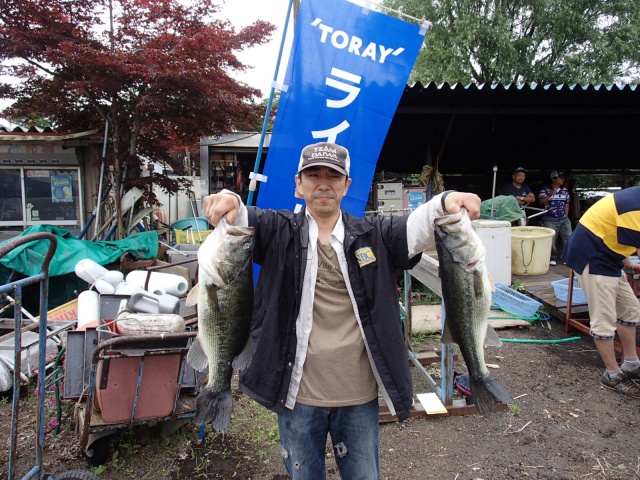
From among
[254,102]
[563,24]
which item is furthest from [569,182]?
[563,24]

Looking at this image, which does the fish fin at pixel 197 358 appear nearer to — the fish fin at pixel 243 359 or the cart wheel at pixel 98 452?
the fish fin at pixel 243 359

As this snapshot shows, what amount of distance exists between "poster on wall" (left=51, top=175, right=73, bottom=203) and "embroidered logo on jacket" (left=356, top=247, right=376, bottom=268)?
9.69 metres

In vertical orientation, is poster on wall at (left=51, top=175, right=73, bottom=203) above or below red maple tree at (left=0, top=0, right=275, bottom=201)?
below

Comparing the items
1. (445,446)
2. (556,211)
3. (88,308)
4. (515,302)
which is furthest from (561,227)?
(88,308)

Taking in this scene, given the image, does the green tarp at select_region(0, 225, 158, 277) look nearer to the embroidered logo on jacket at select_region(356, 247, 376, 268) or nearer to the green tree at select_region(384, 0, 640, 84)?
the embroidered logo on jacket at select_region(356, 247, 376, 268)

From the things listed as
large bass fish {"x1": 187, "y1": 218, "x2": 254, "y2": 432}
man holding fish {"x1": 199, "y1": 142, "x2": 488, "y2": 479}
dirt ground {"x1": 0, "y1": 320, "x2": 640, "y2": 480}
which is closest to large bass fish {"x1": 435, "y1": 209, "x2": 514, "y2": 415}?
man holding fish {"x1": 199, "y1": 142, "x2": 488, "y2": 479}

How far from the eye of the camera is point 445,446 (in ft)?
11.8

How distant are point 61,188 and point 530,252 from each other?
9913 mm

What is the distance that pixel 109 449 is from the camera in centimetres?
354

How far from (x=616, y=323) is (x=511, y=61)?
17.5 m

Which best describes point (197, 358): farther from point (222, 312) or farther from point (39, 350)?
point (39, 350)

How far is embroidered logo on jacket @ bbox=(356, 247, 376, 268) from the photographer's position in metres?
1.96

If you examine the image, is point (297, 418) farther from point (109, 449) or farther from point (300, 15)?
point (300, 15)

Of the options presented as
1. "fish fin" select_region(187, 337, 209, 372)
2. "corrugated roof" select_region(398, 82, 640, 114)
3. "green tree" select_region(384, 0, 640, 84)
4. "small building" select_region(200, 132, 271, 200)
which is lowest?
"fish fin" select_region(187, 337, 209, 372)
